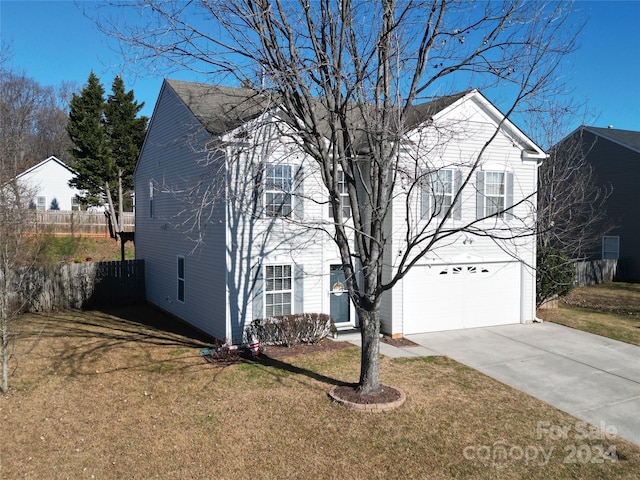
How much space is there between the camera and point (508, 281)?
15.0 metres

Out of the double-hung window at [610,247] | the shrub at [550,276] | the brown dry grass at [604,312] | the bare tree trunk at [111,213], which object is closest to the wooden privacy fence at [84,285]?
the bare tree trunk at [111,213]

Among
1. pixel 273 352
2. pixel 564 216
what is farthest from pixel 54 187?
pixel 564 216

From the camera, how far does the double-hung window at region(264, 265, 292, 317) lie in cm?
1248

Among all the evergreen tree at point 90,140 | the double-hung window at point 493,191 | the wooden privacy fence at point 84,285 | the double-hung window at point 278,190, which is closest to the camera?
the double-hung window at point 278,190

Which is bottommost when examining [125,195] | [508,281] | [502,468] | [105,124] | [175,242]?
[502,468]

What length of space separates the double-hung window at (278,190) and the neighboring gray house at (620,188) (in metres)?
18.0

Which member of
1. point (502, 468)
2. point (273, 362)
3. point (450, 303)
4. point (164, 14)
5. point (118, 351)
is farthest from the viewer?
point (450, 303)

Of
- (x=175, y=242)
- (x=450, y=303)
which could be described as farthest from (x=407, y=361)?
(x=175, y=242)

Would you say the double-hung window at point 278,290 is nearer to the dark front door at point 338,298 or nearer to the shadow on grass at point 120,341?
the dark front door at point 338,298

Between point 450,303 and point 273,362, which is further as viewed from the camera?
point 450,303

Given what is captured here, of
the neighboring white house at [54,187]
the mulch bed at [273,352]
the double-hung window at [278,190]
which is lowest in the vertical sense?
the mulch bed at [273,352]

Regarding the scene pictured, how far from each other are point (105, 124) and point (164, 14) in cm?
2588

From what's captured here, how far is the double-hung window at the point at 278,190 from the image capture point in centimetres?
1232

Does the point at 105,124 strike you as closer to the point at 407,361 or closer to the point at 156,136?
the point at 156,136
